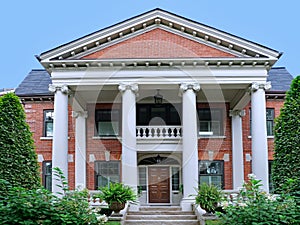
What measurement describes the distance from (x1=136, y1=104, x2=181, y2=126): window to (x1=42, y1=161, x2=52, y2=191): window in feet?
18.7

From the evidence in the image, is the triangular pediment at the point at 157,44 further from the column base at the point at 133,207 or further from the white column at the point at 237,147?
the column base at the point at 133,207

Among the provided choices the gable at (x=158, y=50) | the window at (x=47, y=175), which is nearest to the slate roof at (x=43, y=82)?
the window at (x=47, y=175)

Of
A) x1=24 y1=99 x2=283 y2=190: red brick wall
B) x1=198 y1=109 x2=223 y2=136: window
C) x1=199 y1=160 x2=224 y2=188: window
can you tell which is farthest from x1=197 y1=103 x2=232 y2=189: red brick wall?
x1=198 y1=109 x2=223 y2=136: window

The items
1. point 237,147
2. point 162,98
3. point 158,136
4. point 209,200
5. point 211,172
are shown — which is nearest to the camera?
point 209,200

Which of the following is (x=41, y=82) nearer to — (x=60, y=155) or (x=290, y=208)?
(x=60, y=155)

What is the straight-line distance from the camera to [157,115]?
25.9m

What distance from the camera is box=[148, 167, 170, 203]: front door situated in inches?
993

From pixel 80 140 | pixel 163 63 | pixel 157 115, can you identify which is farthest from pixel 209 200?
pixel 80 140

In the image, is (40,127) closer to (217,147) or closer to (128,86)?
(128,86)

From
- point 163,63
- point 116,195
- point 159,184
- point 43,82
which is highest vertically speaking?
point 43,82

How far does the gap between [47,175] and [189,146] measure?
954 cm

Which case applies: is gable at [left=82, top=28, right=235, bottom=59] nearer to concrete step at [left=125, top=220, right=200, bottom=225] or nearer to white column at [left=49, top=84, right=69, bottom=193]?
white column at [left=49, top=84, right=69, bottom=193]

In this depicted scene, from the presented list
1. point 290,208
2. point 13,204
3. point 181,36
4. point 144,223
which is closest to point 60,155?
point 144,223

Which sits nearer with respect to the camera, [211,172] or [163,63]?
[163,63]
